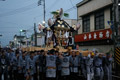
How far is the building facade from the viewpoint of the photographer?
17438mm

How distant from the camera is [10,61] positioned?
9.66 meters

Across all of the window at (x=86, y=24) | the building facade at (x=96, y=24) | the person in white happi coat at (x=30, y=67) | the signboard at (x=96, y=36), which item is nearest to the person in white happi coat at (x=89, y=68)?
the person in white happi coat at (x=30, y=67)

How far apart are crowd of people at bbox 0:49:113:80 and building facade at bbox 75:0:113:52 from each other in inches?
303

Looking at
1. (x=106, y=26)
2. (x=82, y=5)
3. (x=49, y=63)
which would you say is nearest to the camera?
(x=49, y=63)

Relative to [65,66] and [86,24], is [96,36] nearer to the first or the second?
[86,24]

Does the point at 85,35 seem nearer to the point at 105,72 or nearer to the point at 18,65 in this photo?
the point at 105,72

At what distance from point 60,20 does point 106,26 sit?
5440 millimetres

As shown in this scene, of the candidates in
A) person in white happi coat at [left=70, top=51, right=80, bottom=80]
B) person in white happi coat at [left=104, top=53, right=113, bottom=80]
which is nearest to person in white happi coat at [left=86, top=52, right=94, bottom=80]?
person in white happi coat at [left=70, top=51, right=80, bottom=80]

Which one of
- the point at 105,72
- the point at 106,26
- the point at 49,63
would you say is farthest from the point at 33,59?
the point at 106,26

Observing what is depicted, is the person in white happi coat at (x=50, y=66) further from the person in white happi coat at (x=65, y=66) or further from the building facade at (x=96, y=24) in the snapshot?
the building facade at (x=96, y=24)

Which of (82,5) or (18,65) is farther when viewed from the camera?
(82,5)

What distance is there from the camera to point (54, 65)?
8109 millimetres

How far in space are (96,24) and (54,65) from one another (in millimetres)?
13401

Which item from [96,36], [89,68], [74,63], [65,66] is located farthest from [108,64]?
[96,36]
